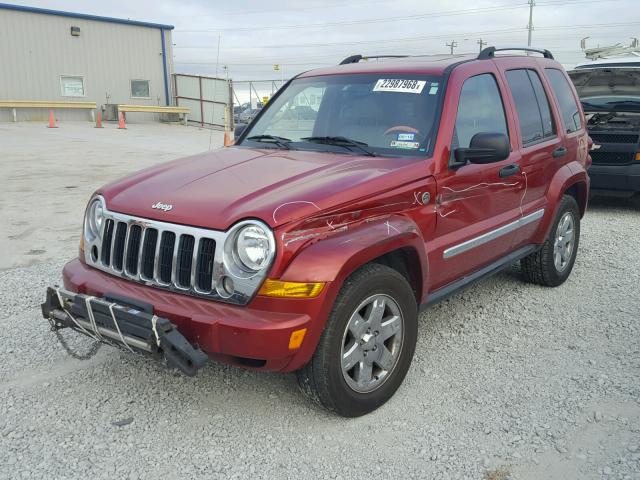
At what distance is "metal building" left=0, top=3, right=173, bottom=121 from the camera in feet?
76.0

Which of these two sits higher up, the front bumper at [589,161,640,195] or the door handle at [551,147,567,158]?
the door handle at [551,147,567,158]

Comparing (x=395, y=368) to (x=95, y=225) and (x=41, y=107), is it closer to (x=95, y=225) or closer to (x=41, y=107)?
(x=95, y=225)

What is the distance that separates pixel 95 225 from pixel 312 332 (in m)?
1.48

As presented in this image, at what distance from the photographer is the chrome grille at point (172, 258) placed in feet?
9.14

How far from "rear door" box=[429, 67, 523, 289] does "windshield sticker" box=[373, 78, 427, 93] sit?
217mm

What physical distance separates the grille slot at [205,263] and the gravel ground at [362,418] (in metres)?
0.81

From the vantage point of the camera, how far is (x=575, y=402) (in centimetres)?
336

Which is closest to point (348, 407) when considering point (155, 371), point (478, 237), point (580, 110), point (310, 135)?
point (155, 371)

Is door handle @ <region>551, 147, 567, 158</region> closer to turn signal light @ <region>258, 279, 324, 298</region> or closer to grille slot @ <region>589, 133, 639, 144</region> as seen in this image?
turn signal light @ <region>258, 279, 324, 298</region>

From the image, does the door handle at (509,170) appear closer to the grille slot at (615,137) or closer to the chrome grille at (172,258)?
the chrome grille at (172,258)

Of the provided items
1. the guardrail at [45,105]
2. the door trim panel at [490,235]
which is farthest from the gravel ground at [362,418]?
the guardrail at [45,105]

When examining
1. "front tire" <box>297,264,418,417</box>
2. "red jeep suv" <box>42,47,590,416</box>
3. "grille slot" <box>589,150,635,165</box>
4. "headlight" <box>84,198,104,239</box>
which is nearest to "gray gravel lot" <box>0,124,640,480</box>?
"front tire" <box>297,264,418,417</box>

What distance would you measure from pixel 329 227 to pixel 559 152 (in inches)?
112

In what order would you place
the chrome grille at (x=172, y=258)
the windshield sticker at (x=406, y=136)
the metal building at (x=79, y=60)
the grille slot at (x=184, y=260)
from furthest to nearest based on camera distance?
1. the metal building at (x=79, y=60)
2. the windshield sticker at (x=406, y=136)
3. the grille slot at (x=184, y=260)
4. the chrome grille at (x=172, y=258)
